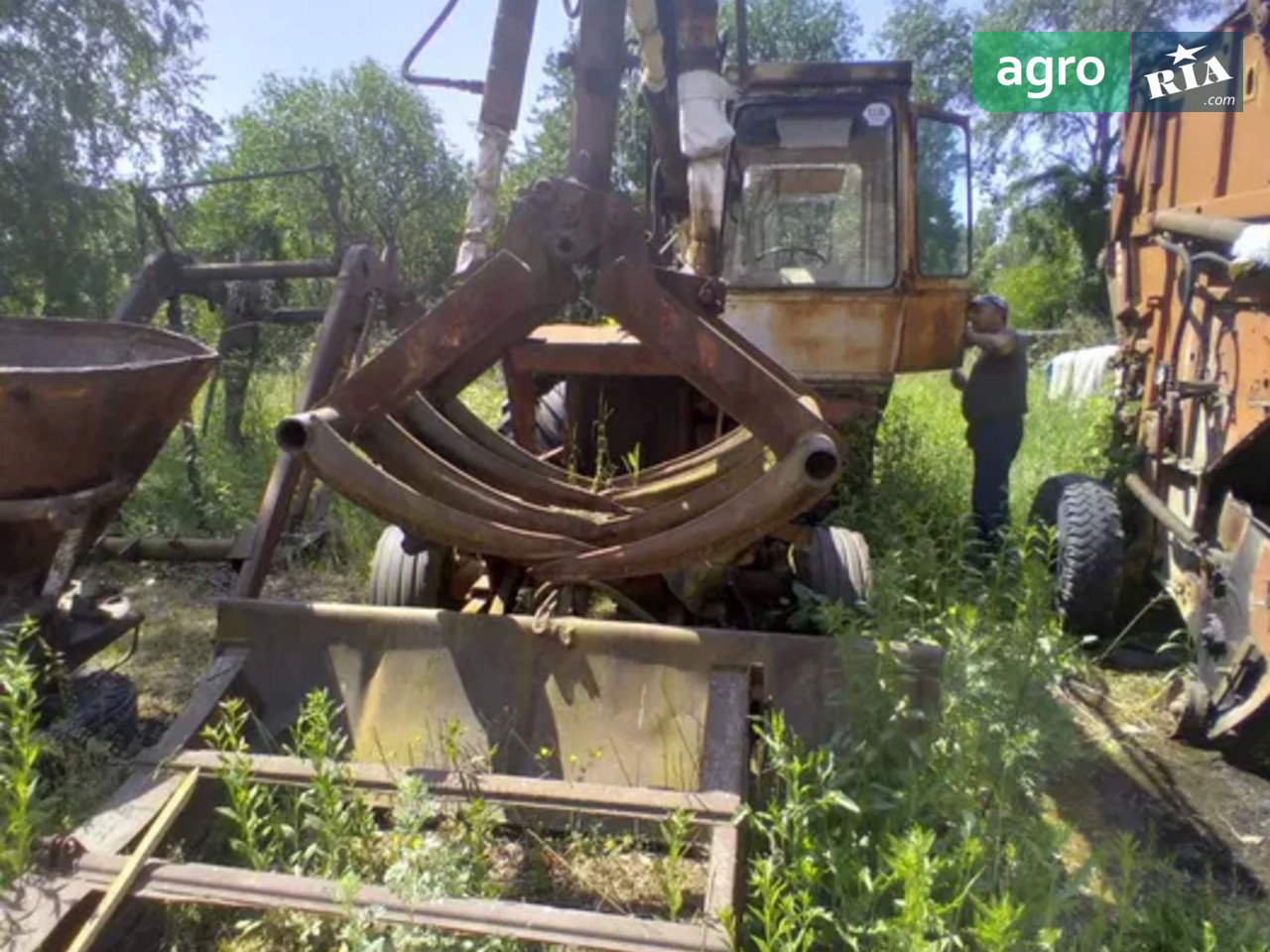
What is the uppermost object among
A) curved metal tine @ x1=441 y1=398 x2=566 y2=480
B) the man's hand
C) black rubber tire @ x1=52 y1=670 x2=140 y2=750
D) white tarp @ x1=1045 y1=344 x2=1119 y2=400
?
the man's hand

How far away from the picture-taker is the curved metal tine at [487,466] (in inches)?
126

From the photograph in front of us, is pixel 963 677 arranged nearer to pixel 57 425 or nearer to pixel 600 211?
pixel 600 211

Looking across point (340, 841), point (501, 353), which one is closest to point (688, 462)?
point (501, 353)

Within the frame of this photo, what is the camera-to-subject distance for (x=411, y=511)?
109 inches

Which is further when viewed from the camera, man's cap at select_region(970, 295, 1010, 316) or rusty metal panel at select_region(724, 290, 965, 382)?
man's cap at select_region(970, 295, 1010, 316)

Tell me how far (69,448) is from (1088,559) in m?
4.21

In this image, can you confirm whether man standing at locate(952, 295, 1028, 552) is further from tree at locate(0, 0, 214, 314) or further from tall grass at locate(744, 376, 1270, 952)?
tree at locate(0, 0, 214, 314)

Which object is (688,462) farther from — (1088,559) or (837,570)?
(1088,559)

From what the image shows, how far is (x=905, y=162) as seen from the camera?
5449 mm

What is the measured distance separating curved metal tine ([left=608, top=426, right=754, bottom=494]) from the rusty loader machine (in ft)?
0.04

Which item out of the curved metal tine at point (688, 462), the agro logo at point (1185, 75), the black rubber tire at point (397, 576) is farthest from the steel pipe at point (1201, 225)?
the black rubber tire at point (397, 576)

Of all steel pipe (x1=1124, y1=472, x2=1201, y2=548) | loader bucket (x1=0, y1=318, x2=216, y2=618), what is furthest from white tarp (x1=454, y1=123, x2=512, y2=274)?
steel pipe (x1=1124, y1=472, x2=1201, y2=548)

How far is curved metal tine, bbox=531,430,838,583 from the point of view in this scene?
252 cm

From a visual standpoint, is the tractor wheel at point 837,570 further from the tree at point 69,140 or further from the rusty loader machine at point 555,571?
the tree at point 69,140
